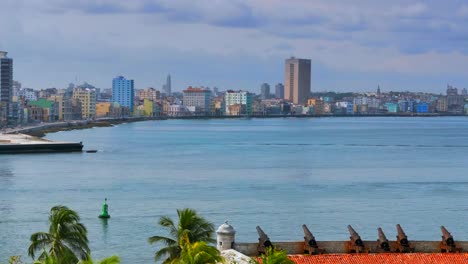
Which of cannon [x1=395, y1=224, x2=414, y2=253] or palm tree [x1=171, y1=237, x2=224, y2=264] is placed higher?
palm tree [x1=171, y1=237, x2=224, y2=264]

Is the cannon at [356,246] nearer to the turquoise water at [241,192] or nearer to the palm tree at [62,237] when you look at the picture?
the palm tree at [62,237]

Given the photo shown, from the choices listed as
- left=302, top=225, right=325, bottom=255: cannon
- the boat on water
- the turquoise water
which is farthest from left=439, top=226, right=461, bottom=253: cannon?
the boat on water

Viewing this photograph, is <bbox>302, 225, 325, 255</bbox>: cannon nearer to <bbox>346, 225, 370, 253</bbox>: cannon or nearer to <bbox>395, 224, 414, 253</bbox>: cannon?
<bbox>346, 225, 370, 253</bbox>: cannon

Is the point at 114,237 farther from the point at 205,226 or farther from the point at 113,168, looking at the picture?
the point at 113,168

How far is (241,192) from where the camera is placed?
176ft

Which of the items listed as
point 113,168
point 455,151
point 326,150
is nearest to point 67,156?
point 113,168

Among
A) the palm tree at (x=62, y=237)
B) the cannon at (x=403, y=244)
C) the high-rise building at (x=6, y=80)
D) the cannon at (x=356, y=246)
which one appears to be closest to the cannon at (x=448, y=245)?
the cannon at (x=403, y=244)

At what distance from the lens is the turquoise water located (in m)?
38.6

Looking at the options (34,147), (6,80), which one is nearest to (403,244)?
(34,147)

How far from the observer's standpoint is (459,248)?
22156mm

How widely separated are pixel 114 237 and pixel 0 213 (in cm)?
879

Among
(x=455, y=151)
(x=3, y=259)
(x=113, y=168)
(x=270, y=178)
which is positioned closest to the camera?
(x=3, y=259)

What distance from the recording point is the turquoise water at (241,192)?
38.6 metres

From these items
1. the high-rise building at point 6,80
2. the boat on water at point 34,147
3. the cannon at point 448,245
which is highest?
the high-rise building at point 6,80
